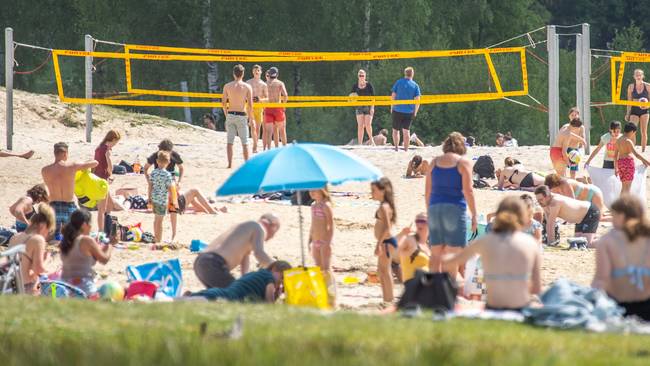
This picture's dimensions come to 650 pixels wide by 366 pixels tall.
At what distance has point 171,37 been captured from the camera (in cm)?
3747

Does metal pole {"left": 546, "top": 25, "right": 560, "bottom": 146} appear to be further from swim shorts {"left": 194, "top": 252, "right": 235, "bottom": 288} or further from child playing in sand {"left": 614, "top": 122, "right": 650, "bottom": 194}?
swim shorts {"left": 194, "top": 252, "right": 235, "bottom": 288}

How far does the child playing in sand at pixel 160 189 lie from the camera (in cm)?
1484

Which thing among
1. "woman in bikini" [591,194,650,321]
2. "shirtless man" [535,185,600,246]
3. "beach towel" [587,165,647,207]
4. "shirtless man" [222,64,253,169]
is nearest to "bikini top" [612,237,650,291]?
"woman in bikini" [591,194,650,321]

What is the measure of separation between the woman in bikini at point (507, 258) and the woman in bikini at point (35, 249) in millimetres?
3608

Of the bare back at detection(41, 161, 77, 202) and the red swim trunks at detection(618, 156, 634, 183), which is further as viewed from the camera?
the red swim trunks at detection(618, 156, 634, 183)

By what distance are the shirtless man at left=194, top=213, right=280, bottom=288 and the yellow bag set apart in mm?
454

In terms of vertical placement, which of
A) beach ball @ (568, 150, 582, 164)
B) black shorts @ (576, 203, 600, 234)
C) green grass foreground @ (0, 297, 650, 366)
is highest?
beach ball @ (568, 150, 582, 164)

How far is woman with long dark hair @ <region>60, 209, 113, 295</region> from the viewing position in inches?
444

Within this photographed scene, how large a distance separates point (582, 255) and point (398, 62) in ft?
71.3

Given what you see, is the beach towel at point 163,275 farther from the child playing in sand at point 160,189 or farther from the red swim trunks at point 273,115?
the red swim trunks at point 273,115

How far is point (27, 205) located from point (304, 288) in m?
4.62

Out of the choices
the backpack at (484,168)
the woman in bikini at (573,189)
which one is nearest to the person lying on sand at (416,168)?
the backpack at (484,168)

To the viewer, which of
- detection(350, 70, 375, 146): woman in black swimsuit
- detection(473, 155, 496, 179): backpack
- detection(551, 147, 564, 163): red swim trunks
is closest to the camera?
detection(551, 147, 564, 163): red swim trunks

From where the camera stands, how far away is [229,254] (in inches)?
447
